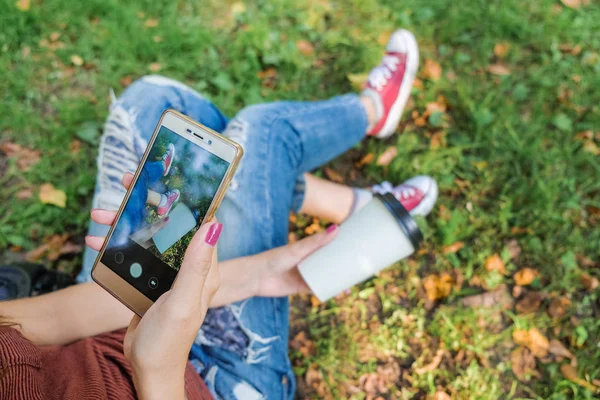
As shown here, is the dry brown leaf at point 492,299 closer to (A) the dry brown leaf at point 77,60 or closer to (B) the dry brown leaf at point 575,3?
(B) the dry brown leaf at point 575,3

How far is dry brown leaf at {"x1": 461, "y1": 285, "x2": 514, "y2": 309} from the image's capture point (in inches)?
78.3

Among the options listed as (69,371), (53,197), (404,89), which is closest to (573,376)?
(404,89)

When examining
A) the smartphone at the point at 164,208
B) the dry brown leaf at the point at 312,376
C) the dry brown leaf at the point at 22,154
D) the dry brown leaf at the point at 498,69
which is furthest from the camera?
the dry brown leaf at the point at 498,69

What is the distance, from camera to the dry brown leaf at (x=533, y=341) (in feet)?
6.20

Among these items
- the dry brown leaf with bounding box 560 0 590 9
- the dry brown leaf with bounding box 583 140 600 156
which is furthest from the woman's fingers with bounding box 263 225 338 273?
the dry brown leaf with bounding box 560 0 590 9

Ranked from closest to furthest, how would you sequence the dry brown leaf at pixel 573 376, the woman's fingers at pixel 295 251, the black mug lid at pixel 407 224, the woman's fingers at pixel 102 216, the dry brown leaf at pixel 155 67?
the woman's fingers at pixel 102 216 → the black mug lid at pixel 407 224 → the woman's fingers at pixel 295 251 → the dry brown leaf at pixel 573 376 → the dry brown leaf at pixel 155 67

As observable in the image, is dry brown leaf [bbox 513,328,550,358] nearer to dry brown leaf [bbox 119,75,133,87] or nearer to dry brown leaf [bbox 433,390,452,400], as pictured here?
dry brown leaf [bbox 433,390,452,400]

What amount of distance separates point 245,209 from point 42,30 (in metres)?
2.02

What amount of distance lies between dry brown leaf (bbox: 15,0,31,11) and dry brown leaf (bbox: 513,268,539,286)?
294 centimetres

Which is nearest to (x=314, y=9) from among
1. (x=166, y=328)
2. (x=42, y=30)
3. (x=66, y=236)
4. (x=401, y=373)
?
(x=42, y=30)

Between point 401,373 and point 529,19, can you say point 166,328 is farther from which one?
point 529,19

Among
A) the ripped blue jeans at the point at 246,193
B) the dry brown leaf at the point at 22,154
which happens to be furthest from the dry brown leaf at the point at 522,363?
the dry brown leaf at the point at 22,154

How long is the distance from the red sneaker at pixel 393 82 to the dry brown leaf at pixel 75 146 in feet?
4.80

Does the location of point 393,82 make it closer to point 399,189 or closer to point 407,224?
point 399,189
